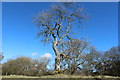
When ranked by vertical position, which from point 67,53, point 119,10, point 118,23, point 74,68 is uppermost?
point 119,10

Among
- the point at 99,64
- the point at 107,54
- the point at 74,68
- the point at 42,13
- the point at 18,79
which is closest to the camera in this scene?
the point at 18,79

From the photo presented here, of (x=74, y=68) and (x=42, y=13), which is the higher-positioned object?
(x=42, y=13)

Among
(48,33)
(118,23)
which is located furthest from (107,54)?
(48,33)

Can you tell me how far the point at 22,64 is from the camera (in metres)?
25.3

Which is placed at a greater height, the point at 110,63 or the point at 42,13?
the point at 42,13

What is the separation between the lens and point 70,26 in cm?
880

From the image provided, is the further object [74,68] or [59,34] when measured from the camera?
[74,68]

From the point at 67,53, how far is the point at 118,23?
3.99 m

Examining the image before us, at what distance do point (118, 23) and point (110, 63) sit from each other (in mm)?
10765

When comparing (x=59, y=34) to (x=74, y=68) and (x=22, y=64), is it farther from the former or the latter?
(x=22, y=64)

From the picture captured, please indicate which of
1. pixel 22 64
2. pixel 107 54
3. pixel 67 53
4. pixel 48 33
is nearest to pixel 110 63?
pixel 107 54

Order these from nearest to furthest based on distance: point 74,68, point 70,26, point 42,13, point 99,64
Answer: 1. point 42,13
2. point 70,26
3. point 74,68
4. point 99,64

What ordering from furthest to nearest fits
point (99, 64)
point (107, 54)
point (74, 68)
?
1. point (107, 54)
2. point (99, 64)
3. point (74, 68)

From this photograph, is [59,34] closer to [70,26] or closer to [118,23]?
[70,26]
